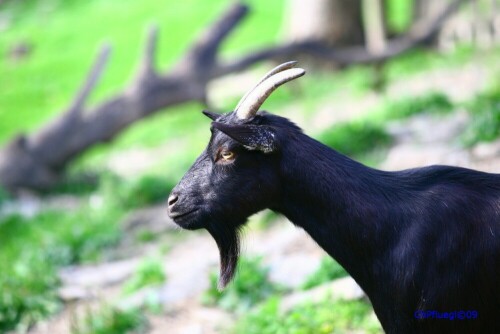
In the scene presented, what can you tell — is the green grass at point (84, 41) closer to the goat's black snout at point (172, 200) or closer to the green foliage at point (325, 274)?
the green foliage at point (325, 274)

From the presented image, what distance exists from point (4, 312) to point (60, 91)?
12832 mm

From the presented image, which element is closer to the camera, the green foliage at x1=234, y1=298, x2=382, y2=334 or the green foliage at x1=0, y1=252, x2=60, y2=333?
the green foliage at x1=234, y1=298, x2=382, y2=334

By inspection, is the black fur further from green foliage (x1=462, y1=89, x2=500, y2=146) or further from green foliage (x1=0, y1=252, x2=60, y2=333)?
green foliage (x1=462, y1=89, x2=500, y2=146)

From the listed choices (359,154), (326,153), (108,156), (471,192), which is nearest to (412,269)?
(471,192)

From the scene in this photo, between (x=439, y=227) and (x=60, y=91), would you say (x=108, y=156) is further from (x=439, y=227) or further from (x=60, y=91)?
(x=439, y=227)

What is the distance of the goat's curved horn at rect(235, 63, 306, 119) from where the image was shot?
3.93 meters

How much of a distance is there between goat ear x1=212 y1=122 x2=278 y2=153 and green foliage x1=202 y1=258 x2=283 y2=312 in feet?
8.22

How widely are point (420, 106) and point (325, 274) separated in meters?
4.73

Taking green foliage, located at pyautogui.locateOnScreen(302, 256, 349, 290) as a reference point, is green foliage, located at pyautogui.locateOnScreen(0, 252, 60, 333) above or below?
below

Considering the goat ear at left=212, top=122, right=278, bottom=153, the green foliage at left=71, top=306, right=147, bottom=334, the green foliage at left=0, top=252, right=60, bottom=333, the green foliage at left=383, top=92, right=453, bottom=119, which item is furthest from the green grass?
the goat ear at left=212, top=122, right=278, bottom=153

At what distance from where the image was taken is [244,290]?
20.8 feet

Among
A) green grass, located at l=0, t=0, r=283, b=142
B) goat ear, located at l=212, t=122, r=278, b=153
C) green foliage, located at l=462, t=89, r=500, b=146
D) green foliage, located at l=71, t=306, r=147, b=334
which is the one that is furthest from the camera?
green grass, located at l=0, t=0, r=283, b=142

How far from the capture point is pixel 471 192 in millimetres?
3869

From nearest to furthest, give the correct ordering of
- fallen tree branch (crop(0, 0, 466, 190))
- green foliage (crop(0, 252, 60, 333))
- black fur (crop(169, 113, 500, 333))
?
1. black fur (crop(169, 113, 500, 333))
2. green foliage (crop(0, 252, 60, 333))
3. fallen tree branch (crop(0, 0, 466, 190))
